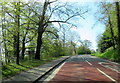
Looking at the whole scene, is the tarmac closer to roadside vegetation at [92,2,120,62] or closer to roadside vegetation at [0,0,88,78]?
roadside vegetation at [0,0,88,78]

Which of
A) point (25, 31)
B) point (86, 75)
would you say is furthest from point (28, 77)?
point (25, 31)

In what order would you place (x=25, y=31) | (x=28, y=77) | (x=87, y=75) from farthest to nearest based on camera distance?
1. (x=25, y=31)
2. (x=87, y=75)
3. (x=28, y=77)

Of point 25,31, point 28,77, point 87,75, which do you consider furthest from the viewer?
point 25,31

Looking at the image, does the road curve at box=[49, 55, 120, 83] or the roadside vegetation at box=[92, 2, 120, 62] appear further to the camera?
the roadside vegetation at box=[92, 2, 120, 62]

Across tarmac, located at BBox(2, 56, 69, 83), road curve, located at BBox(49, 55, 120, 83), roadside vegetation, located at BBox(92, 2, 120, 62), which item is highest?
roadside vegetation, located at BBox(92, 2, 120, 62)

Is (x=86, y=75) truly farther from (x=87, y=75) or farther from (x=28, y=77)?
(x=28, y=77)

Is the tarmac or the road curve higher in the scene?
the tarmac

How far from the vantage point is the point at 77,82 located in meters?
8.11

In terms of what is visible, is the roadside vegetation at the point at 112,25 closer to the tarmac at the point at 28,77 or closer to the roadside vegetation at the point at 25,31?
the roadside vegetation at the point at 25,31

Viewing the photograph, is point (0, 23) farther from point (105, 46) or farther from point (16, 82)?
point (105, 46)

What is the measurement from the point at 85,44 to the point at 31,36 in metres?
73.7

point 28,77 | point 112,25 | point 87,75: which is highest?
point 112,25

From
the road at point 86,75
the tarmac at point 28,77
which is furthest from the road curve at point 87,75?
the tarmac at point 28,77

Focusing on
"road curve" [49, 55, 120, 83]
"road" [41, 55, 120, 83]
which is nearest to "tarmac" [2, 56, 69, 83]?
"road" [41, 55, 120, 83]
